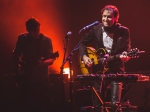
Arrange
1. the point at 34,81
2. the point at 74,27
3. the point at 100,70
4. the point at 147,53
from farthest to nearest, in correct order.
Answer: the point at 74,27
the point at 147,53
the point at 34,81
the point at 100,70

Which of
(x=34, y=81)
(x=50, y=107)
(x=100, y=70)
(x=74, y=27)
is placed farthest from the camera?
(x=74, y=27)

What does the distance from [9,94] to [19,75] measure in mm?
752

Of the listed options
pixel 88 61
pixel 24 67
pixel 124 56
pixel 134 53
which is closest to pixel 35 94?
pixel 24 67

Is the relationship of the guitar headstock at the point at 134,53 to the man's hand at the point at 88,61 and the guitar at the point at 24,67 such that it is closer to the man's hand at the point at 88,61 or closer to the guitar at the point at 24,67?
the man's hand at the point at 88,61

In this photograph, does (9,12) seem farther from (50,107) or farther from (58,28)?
(50,107)

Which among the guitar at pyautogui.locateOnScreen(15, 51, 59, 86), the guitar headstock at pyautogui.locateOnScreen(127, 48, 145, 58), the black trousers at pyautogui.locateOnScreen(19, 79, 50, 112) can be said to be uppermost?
the guitar headstock at pyautogui.locateOnScreen(127, 48, 145, 58)

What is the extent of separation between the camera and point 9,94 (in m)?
5.68

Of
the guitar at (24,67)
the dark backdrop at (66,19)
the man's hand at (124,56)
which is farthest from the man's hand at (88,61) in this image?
the dark backdrop at (66,19)

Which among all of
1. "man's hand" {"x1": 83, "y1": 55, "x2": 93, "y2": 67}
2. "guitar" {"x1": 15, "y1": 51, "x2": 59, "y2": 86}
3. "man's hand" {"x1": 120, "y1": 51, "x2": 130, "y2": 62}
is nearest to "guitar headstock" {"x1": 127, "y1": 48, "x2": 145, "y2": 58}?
"man's hand" {"x1": 120, "y1": 51, "x2": 130, "y2": 62}

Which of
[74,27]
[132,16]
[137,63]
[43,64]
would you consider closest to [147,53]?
[137,63]

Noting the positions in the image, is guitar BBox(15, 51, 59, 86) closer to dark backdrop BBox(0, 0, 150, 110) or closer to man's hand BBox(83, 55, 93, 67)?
man's hand BBox(83, 55, 93, 67)

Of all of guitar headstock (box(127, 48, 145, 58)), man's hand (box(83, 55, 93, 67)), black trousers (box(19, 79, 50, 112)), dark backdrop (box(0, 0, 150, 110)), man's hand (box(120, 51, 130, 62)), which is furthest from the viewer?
dark backdrop (box(0, 0, 150, 110))

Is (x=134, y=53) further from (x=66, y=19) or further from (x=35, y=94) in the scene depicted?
(x=66, y=19)

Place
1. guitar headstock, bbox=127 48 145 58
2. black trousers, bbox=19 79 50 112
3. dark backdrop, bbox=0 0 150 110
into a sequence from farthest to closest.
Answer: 1. dark backdrop, bbox=0 0 150 110
2. black trousers, bbox=19 79 50 112
3. guitar headstock, bbox=127 48 145 58
